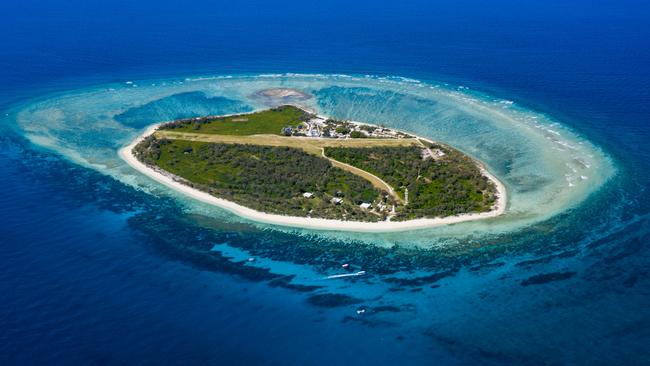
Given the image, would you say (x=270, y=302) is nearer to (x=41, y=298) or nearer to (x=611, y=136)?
(x=41, y=298)

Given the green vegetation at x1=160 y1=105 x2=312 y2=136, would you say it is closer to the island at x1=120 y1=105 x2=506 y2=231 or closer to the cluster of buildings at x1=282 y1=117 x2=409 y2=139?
the island at x1=120 y1=105 x2=506 y2=231

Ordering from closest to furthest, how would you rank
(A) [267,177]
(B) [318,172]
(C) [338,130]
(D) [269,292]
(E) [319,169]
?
(D) [269,292] → (A) [267,177] → (B) [318,172] → (E) [319,169] → (C) [338,130]

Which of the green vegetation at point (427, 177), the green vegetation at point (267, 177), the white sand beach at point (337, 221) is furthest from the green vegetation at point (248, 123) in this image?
the white sand beach at point (337, 221)

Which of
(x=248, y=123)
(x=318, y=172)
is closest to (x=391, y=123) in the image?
(x=318, y=172)

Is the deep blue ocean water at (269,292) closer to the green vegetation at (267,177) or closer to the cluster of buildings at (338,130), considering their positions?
the green vegetation at (267,177)

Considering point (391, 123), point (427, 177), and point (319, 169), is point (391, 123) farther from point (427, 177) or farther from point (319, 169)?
point (319, 169)

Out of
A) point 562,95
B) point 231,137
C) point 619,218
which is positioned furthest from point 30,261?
point 562,95
